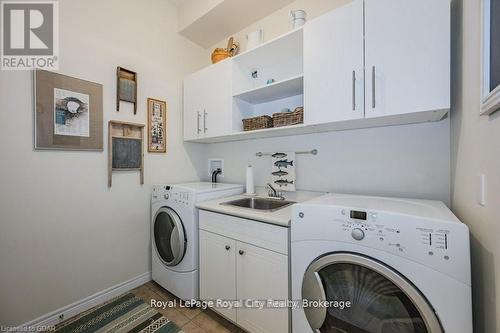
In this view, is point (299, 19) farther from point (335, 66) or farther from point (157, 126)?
point (157, 126)

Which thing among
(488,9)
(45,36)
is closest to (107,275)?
(45,36)

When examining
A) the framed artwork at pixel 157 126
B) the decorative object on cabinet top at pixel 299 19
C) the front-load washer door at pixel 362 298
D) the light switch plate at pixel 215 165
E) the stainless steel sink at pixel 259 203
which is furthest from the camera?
the light switch plate at pixel 215 165

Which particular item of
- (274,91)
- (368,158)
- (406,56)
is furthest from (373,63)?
(274,91)

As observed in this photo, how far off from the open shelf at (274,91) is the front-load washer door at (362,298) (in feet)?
4.10

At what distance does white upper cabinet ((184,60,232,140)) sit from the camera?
76.8 inches

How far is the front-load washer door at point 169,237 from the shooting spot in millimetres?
1714

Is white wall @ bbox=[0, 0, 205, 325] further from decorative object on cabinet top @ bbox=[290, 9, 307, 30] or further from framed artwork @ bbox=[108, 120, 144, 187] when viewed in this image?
decorative object on cabinet top @ bbox=[290, 9, 307, 30]

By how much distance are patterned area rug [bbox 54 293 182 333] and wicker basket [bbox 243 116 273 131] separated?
166cm

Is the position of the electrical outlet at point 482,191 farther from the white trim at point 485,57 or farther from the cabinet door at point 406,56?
the cabinet door at point 406,56

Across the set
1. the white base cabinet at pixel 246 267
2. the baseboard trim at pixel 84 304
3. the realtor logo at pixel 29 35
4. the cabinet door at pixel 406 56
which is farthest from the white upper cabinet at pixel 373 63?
the baseboard trim at pixel 84 304

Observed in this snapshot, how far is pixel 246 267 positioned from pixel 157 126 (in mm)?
1651

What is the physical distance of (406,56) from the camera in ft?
3.61

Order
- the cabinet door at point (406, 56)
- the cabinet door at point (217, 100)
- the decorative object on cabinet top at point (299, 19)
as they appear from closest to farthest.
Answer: the cabinet door at point (406, 56) → the decorative object on cabinet top at point (299, 19) → the cabinet door at point (217, 100)

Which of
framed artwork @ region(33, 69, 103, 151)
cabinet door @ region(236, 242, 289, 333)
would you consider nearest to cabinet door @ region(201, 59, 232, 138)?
framed artwork @ region(33, 69, 103, 151)
